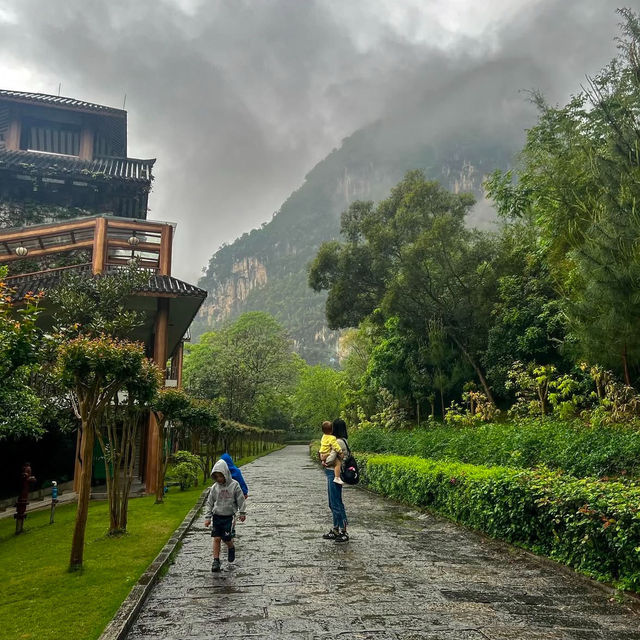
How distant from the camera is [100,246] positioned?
51.7ft

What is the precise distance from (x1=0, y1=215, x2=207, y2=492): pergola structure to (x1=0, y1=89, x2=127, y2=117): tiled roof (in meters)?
12.7

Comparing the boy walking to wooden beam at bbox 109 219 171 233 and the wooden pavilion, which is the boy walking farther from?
wooden beam at bbox 109 219 171 233

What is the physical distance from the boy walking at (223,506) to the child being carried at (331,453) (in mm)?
1685

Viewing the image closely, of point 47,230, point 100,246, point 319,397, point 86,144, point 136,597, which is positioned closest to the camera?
point 136,597

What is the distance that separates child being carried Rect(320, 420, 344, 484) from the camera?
7511 millimetres

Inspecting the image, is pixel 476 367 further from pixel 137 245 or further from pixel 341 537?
pixel 341 537

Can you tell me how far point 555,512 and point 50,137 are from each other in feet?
96.2

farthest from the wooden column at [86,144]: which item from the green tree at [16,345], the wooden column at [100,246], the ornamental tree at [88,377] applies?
the ornamental tree at [88,377]

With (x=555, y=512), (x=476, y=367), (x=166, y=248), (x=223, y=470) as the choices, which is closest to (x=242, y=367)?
(x=476, y=367)

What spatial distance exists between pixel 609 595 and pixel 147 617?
434 cm

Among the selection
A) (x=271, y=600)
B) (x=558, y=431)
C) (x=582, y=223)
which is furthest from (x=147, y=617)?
(x=582, y=223)

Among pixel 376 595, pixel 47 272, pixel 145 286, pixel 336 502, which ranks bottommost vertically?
pixel 376 595

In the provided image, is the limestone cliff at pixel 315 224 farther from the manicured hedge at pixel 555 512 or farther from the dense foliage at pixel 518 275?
the manicured hedge at pixel 555 512

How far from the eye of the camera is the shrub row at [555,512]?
16.4 ft
